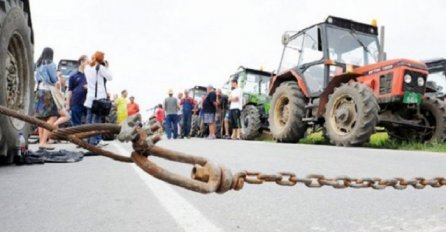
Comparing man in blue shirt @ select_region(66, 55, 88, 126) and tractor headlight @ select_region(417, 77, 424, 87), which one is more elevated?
tractor headlight @ select_region(417, 77, 424, 87)

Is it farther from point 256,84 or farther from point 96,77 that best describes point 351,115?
point 256,84

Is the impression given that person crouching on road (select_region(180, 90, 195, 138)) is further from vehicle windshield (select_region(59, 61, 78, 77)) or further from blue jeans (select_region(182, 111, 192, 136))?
vehicle windshield (select_region(59, 61, 78, 77))

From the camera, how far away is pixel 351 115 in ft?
30.8

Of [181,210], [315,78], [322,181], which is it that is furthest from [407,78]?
[322,181]

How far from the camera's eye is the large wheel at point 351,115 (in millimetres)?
8734

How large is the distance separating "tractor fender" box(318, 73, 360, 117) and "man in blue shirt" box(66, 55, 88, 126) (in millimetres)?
5033

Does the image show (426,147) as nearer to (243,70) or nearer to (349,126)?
(349,126)

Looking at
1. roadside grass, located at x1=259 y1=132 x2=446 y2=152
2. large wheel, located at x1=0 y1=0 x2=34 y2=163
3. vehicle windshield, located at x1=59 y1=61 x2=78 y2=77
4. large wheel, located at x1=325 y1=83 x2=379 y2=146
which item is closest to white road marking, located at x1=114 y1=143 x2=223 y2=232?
large wheel, located at x1=0 y1=0 x2=34 y2=163

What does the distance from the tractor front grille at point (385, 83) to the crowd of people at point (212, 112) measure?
6923 mm

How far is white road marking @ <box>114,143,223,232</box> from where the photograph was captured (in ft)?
7.95

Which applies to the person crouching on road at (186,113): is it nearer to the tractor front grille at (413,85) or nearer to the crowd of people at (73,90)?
the crowd of people at (73,90)

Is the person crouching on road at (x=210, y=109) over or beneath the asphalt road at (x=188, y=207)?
over

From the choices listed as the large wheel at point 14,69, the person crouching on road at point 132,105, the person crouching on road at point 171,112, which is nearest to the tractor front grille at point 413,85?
the large wheel at point 14,69

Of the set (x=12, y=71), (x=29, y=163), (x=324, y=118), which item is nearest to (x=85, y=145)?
(x=12, y=71)
